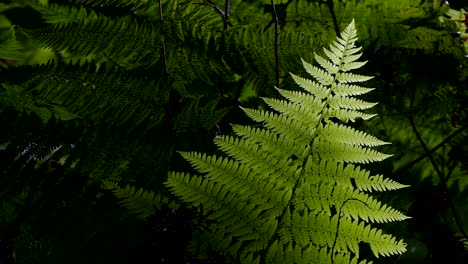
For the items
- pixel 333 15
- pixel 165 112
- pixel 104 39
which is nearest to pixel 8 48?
pixel 104 39

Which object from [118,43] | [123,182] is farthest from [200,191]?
[118,43]

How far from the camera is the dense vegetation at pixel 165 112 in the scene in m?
1.34

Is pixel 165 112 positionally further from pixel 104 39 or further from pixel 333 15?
pixel 333 15

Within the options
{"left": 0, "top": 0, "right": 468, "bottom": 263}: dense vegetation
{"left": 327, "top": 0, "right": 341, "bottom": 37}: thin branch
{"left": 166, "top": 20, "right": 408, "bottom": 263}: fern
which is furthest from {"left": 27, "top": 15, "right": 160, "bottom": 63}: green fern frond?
{"left": 327, "top": 0, "right": 341, "bottom": 37}: thin branch

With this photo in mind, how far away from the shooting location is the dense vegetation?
134 cm

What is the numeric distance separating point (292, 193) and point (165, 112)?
660 millimetres

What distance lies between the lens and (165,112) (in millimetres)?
1617

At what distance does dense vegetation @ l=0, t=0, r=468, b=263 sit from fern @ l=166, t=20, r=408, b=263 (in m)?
0.07

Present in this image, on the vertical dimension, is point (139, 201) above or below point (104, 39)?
below

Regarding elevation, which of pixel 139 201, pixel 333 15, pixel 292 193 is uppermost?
pixel 333 15

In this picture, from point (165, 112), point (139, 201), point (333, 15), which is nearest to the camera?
point (139, 201)

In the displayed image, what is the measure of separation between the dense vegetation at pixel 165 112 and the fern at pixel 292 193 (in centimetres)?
7

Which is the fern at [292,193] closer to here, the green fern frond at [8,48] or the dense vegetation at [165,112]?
the dense vegetation at [165,112]

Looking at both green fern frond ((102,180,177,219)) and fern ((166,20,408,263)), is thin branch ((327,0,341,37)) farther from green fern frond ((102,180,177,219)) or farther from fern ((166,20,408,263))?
A: green fern frond ((102,180,177,219))
